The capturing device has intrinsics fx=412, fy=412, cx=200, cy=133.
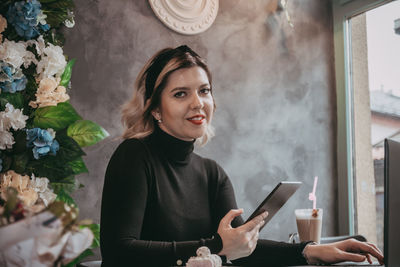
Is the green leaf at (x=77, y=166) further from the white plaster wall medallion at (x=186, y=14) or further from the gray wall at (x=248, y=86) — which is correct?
the white plaster wall medallion at (x=186, y=14)

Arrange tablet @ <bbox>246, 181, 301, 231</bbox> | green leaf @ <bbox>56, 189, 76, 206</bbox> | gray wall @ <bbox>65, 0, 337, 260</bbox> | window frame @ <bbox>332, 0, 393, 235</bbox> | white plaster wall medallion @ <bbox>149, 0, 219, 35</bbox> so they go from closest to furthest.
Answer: tablet @ <bbox>246, 181, 301, 231</bbox>, green leaf @ <bbox>56, 189, 76, 206</bbox>, gray wall @ <bbox>65, 0, 337, 260</bbox>, white plaster wall medallion @ <bbox>149, 0, 219, 35</bbox>, window frame @ <bbox>332, 0, 393, 235</bbox>

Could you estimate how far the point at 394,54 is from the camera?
262cm

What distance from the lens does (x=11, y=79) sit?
1426mm

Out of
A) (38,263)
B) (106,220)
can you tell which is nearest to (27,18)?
(106,220)

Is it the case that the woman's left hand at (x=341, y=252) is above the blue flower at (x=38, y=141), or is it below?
below

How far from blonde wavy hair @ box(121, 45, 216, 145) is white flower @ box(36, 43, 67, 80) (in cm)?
31

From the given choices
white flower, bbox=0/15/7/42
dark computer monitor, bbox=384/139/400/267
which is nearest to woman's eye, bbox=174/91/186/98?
white flower, bbox=0/15/7/42

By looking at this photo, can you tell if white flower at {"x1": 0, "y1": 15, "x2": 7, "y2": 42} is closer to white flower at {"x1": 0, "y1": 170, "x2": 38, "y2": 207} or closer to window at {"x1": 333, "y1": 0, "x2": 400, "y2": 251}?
white flower at {"x1": 0, "y1": 170, "x2": 38, "y2": 207}

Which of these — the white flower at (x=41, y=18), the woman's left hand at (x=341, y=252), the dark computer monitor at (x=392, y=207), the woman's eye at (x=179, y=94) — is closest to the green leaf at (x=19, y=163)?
the white flower at (x=41, y=18)

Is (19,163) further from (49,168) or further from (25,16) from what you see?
(25,16)

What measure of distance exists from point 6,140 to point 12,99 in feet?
0.48

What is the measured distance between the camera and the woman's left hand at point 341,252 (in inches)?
52.1

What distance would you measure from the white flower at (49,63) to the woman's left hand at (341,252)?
1.11 m

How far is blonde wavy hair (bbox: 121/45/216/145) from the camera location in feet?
5.24
